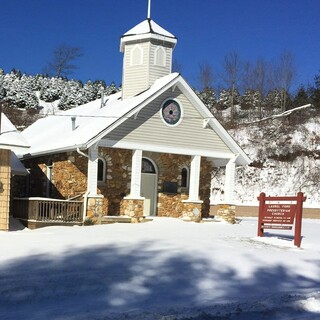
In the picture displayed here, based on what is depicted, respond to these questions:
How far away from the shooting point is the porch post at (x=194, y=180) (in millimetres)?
20844

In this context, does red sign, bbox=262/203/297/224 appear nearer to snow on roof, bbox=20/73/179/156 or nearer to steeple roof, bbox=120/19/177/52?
snow on roof, bbox=20/73/179/156

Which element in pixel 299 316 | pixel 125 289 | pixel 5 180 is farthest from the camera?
pixel 5 180

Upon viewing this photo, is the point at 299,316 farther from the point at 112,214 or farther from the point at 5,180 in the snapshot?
the point at 112,214

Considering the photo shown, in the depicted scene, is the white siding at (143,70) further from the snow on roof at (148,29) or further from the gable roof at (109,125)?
the gable roof at (109,125)

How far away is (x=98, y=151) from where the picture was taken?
63.8 ft

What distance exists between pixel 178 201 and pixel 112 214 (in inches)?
128

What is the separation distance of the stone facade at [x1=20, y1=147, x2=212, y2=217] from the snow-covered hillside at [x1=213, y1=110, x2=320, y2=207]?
→ 19759 millimetres

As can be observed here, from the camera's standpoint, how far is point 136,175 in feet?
63.1

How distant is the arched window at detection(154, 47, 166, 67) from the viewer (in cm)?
2289

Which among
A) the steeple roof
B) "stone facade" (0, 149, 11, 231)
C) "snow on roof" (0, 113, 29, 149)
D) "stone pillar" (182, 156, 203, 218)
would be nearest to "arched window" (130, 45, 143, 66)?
the steeple roof

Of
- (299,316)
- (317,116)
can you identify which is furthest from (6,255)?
(317,116)

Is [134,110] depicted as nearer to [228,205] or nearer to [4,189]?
[228,205]

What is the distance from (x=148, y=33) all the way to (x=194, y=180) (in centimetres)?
727

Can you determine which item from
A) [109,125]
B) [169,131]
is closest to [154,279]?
[109,125]
